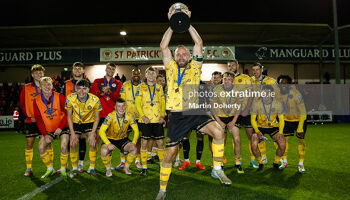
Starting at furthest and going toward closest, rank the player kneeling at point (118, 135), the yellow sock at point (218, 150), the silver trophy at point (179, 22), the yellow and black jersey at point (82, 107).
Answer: the yellow and black jersey at point (82, 107) < the player kneeling at point (118, 135) < the yellow sock at point (218, 150) < the silver trophy at point (179, 22)

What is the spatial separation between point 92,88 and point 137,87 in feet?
3.81

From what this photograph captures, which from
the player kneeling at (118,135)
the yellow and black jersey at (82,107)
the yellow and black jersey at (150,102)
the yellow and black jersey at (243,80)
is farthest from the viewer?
the yellow and black jersey at (243,80)

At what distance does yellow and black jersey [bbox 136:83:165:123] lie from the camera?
579 centimetres

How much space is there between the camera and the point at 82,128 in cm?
567

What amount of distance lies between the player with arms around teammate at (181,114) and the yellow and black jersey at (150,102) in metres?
1.87

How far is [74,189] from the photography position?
461cm

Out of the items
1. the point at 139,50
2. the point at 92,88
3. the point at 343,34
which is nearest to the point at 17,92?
the point at 139,50

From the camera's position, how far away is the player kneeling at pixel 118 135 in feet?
17.9

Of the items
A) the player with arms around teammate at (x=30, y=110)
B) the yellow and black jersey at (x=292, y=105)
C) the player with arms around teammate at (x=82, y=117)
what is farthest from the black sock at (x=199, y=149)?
Answer: the player with arms around teammate at (x=30, y=110)

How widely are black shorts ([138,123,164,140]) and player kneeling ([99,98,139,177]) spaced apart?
145 mm

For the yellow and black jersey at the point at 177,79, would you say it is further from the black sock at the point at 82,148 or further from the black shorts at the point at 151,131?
the black sock at the point at 82,148

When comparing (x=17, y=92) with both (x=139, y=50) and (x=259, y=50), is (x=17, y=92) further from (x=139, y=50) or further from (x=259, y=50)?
(x=259, y=50)

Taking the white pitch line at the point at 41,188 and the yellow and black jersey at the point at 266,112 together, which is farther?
the yellow and black jersey at the point at 266,112

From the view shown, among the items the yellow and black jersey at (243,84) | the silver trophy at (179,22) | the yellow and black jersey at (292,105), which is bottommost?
the yellow and black jersey at (292,105)
